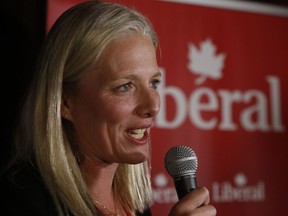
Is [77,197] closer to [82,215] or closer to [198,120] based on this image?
[82,215]

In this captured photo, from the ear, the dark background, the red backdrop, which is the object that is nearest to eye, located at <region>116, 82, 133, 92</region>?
the ear

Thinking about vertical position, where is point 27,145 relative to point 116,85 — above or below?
below

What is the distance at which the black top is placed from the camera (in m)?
0.91

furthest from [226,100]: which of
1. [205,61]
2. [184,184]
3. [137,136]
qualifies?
[184,184]

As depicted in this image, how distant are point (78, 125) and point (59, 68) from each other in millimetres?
142

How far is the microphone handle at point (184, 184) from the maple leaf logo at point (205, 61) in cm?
134

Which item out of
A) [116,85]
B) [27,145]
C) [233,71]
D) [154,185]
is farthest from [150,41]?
[233,71]

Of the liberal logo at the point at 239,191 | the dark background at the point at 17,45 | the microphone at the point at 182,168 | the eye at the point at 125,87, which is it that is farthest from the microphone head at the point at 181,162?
the liberal logo at the point at 239,191

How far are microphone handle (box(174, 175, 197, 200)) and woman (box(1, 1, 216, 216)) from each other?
143mm

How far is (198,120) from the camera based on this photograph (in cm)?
220

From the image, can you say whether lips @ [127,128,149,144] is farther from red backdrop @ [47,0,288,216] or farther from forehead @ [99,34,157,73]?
red backdrop @ [47,0,288,216]

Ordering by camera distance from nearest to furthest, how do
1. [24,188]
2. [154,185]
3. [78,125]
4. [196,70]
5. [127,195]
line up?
[24,188] < [78,125] < [127,195] < [154,185] < [196,70]

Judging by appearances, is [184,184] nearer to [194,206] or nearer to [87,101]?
[194,206]

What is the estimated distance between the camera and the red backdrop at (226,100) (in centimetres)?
215
